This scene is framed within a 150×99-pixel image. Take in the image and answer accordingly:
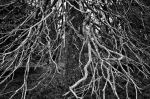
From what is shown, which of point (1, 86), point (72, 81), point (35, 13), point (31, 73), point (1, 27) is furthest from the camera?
point (31, 73)

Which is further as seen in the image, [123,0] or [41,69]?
[41,69]

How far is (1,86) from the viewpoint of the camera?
23.1ft

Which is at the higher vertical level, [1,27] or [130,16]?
[1,27]

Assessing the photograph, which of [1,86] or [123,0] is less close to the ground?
[123,0]

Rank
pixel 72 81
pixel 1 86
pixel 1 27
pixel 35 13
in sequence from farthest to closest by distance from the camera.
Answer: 1. pixel 1 86
2. pixel 1 27
3. pixel 72 81
4. pixel 35 13

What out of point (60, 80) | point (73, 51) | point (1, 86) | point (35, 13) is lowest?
point (60, 80)

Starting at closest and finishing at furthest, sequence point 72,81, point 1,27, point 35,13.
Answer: point 35,13
point 72,81
point 1,27

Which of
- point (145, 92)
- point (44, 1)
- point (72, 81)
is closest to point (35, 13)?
point (44, 1)

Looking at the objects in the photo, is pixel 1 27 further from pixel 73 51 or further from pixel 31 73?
pixel 31 73

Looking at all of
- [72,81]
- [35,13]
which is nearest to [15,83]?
[72,81]

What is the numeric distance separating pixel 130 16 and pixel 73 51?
1.42m

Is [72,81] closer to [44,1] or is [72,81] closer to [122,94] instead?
[44,1]

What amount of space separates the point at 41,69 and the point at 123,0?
205 inches

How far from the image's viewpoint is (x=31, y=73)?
835cm
